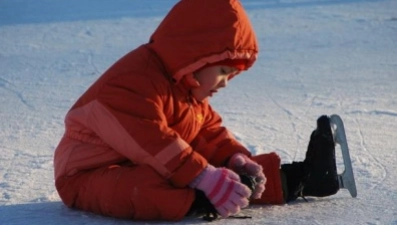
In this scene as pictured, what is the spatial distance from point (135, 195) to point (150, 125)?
0.70 ft

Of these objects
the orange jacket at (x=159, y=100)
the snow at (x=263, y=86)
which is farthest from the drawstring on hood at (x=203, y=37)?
the snow at (x=263, y=86)

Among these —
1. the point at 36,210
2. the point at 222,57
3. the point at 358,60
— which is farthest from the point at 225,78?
the point at 358,60

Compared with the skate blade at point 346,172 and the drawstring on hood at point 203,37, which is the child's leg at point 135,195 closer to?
the drawstring on hood at point 203,37

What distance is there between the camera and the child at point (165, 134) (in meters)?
2.90

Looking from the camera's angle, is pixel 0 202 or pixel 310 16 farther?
pixel 310 16

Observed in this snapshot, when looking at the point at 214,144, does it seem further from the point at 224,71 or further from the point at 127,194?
the point at 127,194

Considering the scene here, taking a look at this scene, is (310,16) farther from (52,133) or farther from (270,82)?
(52,133)

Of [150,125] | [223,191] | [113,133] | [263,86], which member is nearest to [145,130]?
[150,125]

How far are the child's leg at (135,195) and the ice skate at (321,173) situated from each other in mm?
448

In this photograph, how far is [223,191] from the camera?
2.89 m

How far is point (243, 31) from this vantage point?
2998 mm

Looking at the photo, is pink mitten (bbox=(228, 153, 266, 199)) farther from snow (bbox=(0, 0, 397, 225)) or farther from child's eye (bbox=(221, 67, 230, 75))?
child's eye (bbox=(221, 67, 230, 75))

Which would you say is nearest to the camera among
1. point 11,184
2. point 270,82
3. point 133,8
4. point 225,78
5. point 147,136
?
point 147,136

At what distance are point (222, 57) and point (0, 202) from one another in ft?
2.96
